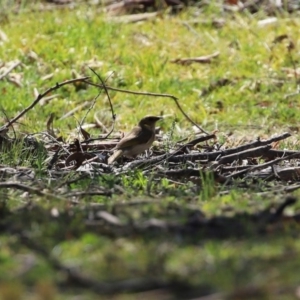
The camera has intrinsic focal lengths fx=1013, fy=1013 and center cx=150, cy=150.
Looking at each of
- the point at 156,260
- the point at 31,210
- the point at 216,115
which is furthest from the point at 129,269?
the point at 216,115

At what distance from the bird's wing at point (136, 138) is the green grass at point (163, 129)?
0.66 m

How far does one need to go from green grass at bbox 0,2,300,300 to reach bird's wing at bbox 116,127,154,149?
663 mm

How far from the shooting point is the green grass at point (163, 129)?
4.20m

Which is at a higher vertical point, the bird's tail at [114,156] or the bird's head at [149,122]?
the bird's tail at [114,156]

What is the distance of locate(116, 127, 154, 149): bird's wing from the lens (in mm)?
7746

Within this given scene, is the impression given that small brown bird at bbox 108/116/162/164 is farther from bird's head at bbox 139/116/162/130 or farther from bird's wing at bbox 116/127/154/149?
bird's head at bbox 139/116/162/130

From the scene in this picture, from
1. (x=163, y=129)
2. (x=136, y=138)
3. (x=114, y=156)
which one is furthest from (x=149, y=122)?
(x=163, y=129)

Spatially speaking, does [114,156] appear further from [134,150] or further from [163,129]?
[163,129]

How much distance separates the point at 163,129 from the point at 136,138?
111 inches

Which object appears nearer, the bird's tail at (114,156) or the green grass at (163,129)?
the green grass at (163,129)

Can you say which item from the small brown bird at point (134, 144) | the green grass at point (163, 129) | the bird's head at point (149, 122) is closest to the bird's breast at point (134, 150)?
the small brown bird at point (134, 144)

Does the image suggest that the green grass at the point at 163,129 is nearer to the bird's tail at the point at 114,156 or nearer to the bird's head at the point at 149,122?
the bird's tail at the point at 114,156

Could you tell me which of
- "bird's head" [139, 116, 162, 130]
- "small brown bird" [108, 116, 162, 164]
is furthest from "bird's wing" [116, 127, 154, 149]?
"bird's head" [139, 116, 162, 130]

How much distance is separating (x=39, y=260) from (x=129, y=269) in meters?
0.40
